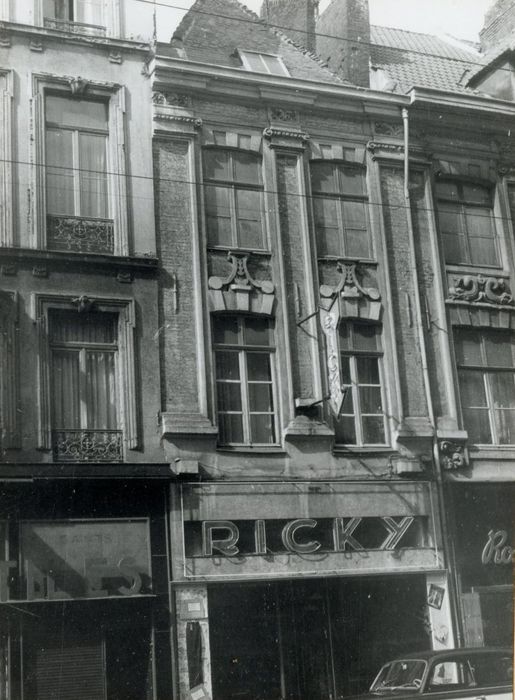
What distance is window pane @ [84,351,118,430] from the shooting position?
16.7 m

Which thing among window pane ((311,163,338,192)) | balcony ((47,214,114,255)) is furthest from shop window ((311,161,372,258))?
balcony ((47,214,114,255))

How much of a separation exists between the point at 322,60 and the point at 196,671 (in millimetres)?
14305

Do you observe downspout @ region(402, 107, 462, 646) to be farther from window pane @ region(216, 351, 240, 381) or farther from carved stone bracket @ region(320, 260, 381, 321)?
window pane @ region(216, 351, 240, 381)

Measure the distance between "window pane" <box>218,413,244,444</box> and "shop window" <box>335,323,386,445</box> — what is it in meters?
1.95

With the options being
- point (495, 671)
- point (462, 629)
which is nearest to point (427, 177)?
point (462, 629)

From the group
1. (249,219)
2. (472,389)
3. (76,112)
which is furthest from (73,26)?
(472,389)

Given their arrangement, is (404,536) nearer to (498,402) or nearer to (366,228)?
(498,402)

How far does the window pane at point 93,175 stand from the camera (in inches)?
694

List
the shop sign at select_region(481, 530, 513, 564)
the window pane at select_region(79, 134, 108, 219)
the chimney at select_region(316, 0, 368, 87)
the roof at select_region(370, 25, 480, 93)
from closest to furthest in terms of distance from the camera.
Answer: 1. the window pane at select_region(79, 134, 108, 219)
2. the shop sign at select_region(481, 530, 513, 564)
3. the chimney at select_region(316, 0, 368, 87)
4. the roof at select_region(370, 25, 480, 93)

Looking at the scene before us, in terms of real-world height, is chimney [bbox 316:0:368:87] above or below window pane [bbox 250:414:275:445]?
above

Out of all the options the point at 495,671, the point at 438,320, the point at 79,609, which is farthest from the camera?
the point at 438,320

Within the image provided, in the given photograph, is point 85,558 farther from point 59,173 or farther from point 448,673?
point 59,173

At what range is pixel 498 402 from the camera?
19.9 metres

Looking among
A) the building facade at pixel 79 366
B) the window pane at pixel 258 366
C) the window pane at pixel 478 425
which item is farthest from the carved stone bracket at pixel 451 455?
the building facade at pixel 79 366
